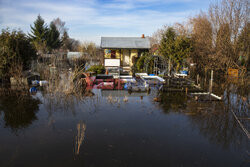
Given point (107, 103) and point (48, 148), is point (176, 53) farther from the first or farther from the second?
point (48, 148)

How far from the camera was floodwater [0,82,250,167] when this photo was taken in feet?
13.1

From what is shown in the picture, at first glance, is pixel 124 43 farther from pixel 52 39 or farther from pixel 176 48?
pixel 52 39

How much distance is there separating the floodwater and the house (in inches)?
614

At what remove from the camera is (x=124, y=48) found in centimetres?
2323

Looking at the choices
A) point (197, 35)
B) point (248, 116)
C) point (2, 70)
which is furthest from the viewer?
point (197, 35)

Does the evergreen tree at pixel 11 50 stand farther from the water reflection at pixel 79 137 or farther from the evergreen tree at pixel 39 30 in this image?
the evergreen tree at pixel 39 30

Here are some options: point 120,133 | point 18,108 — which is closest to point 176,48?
point 120,133

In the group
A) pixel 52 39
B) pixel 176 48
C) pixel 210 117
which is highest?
pixel 52 39

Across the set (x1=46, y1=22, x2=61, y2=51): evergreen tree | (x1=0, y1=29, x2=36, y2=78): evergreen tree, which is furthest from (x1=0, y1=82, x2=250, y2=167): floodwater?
(x1=46, y1=22, x2=61, y2=51): evergreen tree

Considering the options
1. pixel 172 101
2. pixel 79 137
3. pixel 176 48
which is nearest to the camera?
pixel 79 137

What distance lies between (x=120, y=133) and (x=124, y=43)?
19.8 meters

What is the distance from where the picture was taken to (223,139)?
488cm

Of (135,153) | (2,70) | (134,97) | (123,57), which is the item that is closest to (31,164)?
(135,153)

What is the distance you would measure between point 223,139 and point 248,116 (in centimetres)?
247
